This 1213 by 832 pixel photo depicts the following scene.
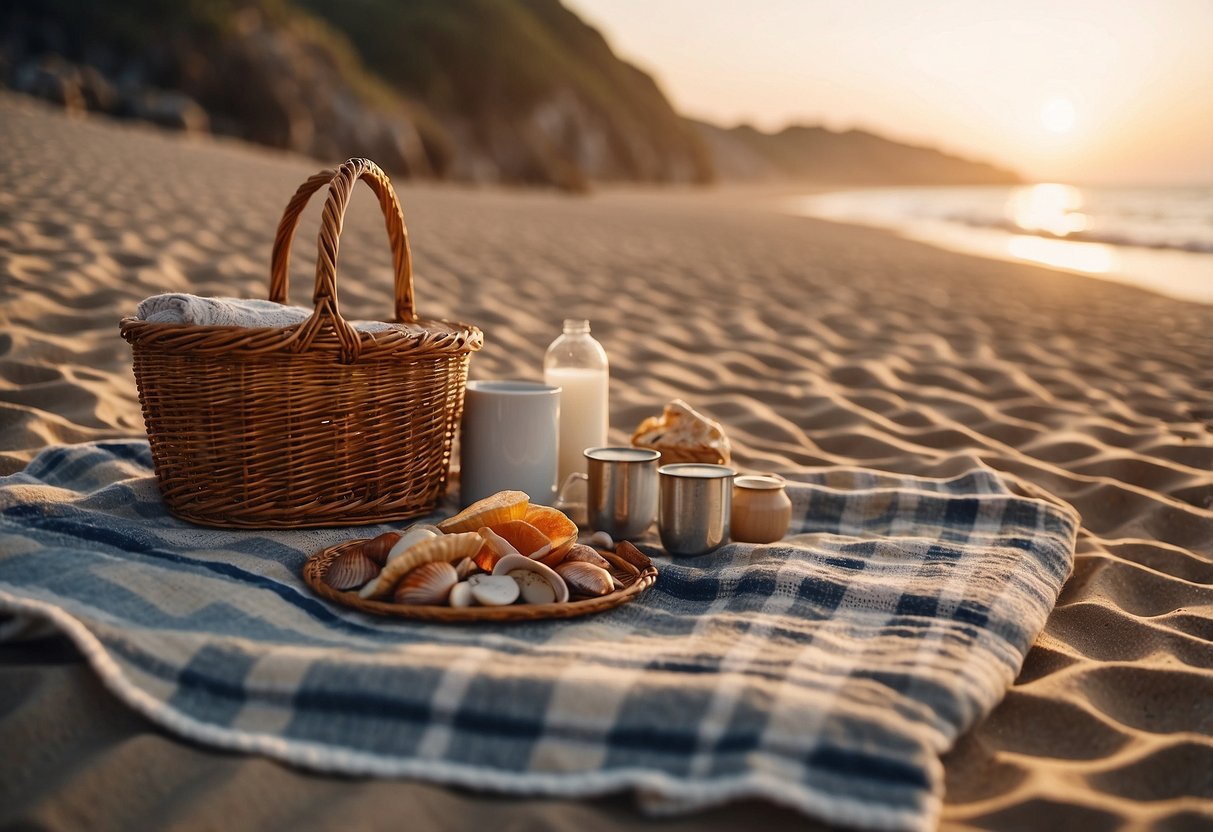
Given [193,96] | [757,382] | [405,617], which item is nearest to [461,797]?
[405,617]

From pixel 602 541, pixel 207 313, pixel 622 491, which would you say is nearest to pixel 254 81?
pixel 207 313

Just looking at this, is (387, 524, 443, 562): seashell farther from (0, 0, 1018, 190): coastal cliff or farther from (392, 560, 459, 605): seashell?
(0, 0, 1018, 190): coastal cliff

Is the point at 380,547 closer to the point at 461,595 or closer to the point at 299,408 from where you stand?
the point at 461,595

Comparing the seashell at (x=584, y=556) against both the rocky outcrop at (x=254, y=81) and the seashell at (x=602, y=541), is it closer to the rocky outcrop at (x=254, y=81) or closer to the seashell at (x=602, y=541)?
the seashell at (x=602, y=541)

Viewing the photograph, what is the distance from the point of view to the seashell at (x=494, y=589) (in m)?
1.75

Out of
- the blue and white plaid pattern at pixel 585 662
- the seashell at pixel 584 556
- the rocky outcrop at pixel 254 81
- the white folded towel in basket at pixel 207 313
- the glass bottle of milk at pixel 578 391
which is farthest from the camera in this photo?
the rocky outcrop at pixel 254 81

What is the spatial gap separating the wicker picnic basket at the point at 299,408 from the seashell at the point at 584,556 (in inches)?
20.1

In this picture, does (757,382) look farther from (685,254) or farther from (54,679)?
(685,254)

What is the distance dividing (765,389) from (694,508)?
1.84 meters

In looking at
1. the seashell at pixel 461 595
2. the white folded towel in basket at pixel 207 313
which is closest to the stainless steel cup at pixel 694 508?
the seashell at pixel 461 595

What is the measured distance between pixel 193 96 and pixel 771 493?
24.5 m

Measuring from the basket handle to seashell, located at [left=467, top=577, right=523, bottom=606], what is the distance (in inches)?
21.9

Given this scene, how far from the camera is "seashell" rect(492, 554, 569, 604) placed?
180 centimetres

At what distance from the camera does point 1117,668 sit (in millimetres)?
1819
